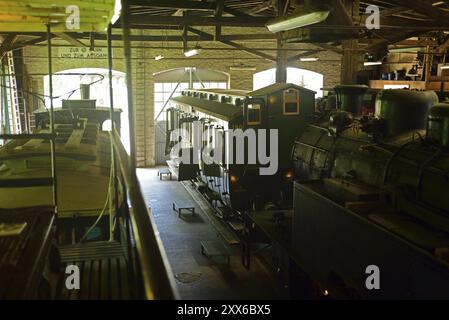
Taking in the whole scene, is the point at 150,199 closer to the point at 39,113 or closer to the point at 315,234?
the point at 39,113

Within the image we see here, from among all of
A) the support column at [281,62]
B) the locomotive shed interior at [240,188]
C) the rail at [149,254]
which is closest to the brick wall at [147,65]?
the locomotive shed interior at [240,188]

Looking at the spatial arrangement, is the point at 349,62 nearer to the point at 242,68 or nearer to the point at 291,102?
the point at 291,102

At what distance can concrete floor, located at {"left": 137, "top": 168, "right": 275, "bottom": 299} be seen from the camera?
8023mm

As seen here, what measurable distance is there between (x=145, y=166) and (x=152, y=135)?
1352 mm

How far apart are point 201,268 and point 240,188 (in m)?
1.91

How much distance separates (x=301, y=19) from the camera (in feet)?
18.6

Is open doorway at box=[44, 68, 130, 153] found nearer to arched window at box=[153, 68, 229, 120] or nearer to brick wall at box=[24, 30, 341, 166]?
brick wall at box=[24, 30, 341, 166]

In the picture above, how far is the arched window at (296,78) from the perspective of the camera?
20.9 meters

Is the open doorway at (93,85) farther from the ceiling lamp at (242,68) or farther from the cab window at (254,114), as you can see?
the cab window at (254,114)

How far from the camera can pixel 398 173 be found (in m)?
5.66

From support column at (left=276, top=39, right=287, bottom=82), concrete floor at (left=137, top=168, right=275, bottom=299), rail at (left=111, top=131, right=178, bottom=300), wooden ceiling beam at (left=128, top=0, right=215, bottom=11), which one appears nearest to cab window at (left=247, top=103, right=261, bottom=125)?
wooden ceiling beam at (left=128, top=0, right=215, bottom=11)

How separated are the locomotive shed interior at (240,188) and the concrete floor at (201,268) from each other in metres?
0.05

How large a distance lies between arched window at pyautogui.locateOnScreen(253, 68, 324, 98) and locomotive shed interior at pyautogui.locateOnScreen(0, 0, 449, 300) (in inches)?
252
